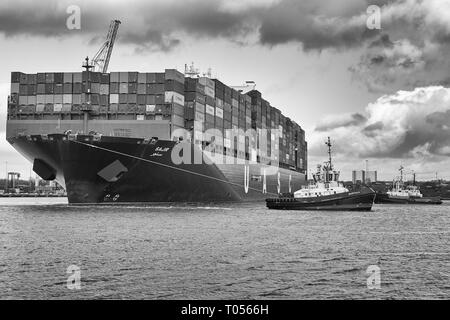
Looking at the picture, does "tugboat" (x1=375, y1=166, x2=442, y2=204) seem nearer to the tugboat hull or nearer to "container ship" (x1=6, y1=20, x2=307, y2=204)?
"container ship" (x1=6, y1=20, x2=307, y2=204)

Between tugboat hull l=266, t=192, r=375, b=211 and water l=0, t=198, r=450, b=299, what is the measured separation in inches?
771

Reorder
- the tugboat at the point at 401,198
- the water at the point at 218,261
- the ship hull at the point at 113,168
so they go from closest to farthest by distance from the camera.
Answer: the water at the point at 218,261 < the ship hull at the point at 113,168 < the tugboat at the point at 401,198

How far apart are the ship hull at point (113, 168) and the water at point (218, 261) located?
15.1 meters

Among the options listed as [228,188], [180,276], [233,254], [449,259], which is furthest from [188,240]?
[228,188]

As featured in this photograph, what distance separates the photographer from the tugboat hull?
5888cm

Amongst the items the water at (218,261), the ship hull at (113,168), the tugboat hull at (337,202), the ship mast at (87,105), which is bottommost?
the water at (218,261)

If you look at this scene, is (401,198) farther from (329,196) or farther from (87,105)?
(87,105)

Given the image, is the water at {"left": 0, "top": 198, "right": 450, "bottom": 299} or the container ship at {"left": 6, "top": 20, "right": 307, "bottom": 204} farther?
the container ship at {"left": 6, "top": 20, "right": 307, "bottom": 204}

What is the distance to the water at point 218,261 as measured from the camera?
17328 mm

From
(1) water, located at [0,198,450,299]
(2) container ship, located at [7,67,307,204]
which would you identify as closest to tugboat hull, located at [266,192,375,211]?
(2) container ship, located at [7,67,307,204]

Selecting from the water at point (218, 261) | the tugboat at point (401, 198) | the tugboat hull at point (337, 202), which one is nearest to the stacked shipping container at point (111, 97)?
the tugboat hull at point (337, 202)

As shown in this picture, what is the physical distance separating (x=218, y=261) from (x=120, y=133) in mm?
37565

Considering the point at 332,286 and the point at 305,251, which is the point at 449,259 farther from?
the point at 332,286

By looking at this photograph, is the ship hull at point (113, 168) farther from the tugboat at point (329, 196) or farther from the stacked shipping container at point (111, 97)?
the tugboat at point (329, 196)
